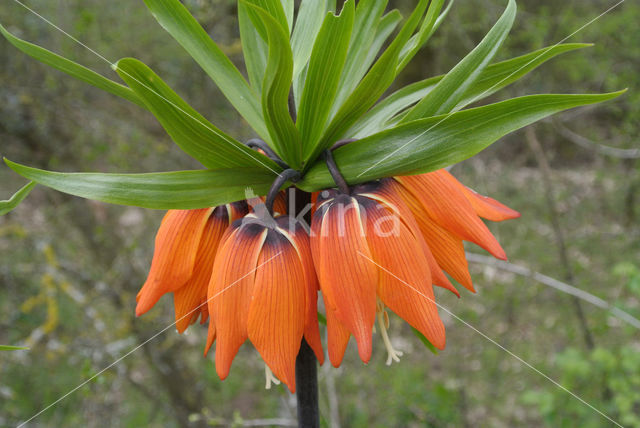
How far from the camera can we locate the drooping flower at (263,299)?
56cm

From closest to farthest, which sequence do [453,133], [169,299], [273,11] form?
[453,133] < [273,11] < [169,299]

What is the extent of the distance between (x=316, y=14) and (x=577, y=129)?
5001mm

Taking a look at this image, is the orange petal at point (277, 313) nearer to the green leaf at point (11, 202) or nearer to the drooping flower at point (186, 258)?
the drooping flower at point (186, 258)

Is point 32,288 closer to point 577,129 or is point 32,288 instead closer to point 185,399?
point 185,399

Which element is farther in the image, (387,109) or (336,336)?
(387,109)

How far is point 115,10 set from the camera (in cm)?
280

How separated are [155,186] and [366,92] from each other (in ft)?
0.84

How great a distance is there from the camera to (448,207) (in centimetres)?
61

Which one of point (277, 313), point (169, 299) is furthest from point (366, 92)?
point (169, 299)

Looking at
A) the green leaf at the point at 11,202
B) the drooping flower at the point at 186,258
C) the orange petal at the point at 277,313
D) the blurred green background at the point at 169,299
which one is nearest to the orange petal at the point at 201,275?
the drooping flower at the point at 186,258

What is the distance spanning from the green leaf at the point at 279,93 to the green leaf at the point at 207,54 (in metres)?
0.08

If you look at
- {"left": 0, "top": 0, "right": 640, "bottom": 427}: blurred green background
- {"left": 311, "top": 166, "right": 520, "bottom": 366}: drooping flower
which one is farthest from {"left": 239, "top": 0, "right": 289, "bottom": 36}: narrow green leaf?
{"left": 0, "top": 0, "right": 640, "bottom": 427}: blurred green background

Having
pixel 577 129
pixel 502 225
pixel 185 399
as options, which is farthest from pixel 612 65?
pixel 185 399

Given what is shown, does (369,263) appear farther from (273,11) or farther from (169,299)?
(169,299)
